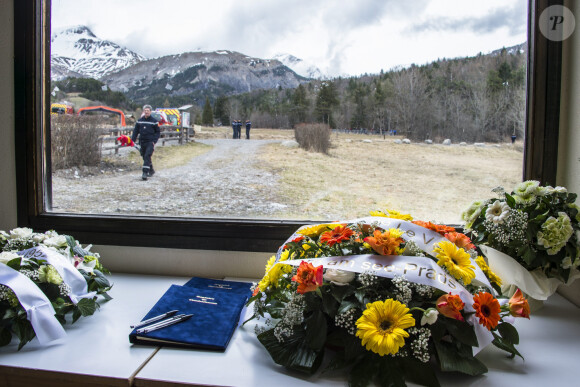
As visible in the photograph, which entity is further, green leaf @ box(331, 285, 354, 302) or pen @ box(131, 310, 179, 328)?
pen @ box(131, 310, 179, 328)

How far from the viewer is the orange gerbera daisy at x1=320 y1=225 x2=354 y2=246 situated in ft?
3.12

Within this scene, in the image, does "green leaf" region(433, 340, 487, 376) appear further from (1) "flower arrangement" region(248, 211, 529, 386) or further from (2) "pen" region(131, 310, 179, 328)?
(2) "pen" region(131, 310, 179, 328)

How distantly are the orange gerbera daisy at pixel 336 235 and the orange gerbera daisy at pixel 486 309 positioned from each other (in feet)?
0.97

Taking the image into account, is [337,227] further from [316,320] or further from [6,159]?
[6,159]

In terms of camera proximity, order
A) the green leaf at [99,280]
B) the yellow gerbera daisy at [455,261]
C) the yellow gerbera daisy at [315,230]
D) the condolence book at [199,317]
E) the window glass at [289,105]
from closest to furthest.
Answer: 1. the yellow gerbera daisy at [455,261]
2. the condolence book at [199,317]
3. the yellow gerbera daisy at [315,230]
4. the green leaf at [99,280]
5. the window glass at [289,105]

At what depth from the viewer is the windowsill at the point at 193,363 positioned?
2.77 ft

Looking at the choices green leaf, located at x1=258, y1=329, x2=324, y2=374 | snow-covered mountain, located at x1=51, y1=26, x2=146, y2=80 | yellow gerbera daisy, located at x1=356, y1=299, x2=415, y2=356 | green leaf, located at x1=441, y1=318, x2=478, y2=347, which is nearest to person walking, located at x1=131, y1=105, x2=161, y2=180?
snow-covered mountain, located at x1=51, y1=26, x2=146, y2=80

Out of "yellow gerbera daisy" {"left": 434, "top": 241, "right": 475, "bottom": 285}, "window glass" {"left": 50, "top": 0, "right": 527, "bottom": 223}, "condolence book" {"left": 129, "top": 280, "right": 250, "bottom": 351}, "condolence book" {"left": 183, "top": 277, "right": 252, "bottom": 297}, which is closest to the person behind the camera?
"yellow gerbera daisy" {"left": 434, "top": 241, "right": 475, "bottom": 285}

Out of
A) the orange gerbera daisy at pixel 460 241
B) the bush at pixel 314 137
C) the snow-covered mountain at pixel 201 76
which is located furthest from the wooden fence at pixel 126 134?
the orange gerbera daisy at pixel 460 241

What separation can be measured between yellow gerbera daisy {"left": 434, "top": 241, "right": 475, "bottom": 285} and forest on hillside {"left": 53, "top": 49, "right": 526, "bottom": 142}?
24.1 inches

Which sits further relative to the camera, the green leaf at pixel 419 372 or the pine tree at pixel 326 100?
the pine tree at pixel 326 100

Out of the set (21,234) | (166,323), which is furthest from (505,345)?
(21,234)

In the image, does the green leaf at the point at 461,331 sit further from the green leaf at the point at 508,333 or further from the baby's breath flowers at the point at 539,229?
the baby's breath flowers at the point at 539,229

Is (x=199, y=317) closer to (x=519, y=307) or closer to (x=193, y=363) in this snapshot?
(x=193, y=363)
